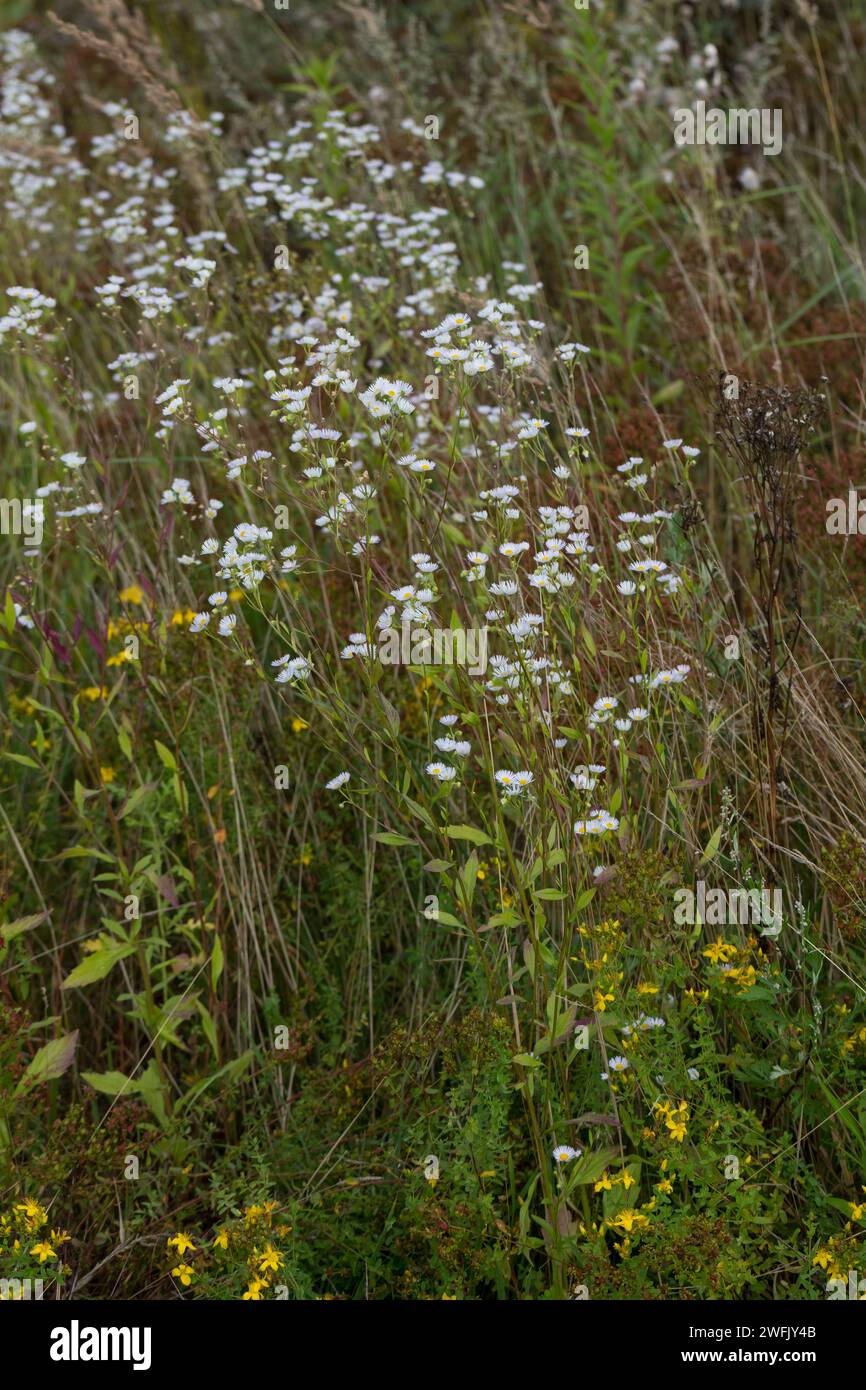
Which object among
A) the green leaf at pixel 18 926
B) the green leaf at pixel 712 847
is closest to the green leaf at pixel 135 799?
the green leaf at pixel 18 926

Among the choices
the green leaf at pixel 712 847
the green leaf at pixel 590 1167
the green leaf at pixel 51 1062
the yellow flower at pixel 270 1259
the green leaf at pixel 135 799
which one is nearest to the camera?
the green leaf at pixel 590 1167

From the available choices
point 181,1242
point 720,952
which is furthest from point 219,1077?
point 720,952

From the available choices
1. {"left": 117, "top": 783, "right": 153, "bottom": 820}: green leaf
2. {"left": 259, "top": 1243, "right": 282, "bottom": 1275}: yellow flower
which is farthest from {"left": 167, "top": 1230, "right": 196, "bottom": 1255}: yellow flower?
{"left": 117, "top": 783, "right": 153, "bottom": 820}: green leaf

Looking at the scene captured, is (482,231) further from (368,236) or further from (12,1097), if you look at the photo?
(12,1097)

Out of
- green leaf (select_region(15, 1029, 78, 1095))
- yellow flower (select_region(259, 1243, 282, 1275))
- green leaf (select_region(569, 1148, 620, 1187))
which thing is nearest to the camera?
green leaf (select_region(569, 1148, 620, 1187))

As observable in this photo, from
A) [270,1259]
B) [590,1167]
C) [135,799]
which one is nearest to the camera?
[590,1167]

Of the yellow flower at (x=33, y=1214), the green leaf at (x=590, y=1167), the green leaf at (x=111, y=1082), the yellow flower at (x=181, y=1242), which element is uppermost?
the green leaf at (x=590, y=1167)

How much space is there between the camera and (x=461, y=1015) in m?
3.12

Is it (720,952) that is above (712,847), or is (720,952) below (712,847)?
below

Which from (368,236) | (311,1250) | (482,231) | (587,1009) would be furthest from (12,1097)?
(482,231)

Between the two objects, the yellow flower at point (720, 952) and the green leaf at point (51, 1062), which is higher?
the yellow flower at point (720, 952)

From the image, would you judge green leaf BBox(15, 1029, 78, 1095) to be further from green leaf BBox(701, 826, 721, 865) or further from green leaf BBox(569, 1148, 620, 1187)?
green leaf BBox(701, 826, 721, 865)

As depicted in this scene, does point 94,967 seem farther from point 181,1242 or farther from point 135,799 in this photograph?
point 181,1242

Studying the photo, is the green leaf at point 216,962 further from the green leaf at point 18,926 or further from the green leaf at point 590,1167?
the green leaf at point 590,1167
